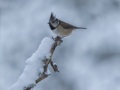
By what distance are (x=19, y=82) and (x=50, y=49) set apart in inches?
7.9

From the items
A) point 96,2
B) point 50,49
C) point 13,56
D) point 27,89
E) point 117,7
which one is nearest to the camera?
point 27,89

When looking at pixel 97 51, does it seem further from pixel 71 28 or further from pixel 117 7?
pixel 71 28

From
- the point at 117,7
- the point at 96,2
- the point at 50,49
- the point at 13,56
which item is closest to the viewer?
the point at 50,49

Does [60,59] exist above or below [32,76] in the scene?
above

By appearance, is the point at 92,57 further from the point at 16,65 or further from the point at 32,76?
the point at 32,76

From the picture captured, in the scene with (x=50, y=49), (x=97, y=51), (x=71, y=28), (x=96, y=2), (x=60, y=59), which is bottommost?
(x=50, y=49)

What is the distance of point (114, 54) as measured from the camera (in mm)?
18656

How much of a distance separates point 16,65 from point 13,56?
1591 mm

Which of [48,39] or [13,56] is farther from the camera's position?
[13,56]

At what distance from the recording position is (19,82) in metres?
1.82

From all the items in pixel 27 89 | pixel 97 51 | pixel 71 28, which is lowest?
pixel 27 89

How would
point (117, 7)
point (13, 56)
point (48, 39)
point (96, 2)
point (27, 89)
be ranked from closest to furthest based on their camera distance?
point (27, 89) < point (48, 39) < point (13, 56) < point (117, 7) < point (96, 2)

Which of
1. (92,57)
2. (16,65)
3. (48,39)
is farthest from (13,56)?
(48,39)

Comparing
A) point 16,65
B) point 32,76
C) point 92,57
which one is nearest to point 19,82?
point 32,76
